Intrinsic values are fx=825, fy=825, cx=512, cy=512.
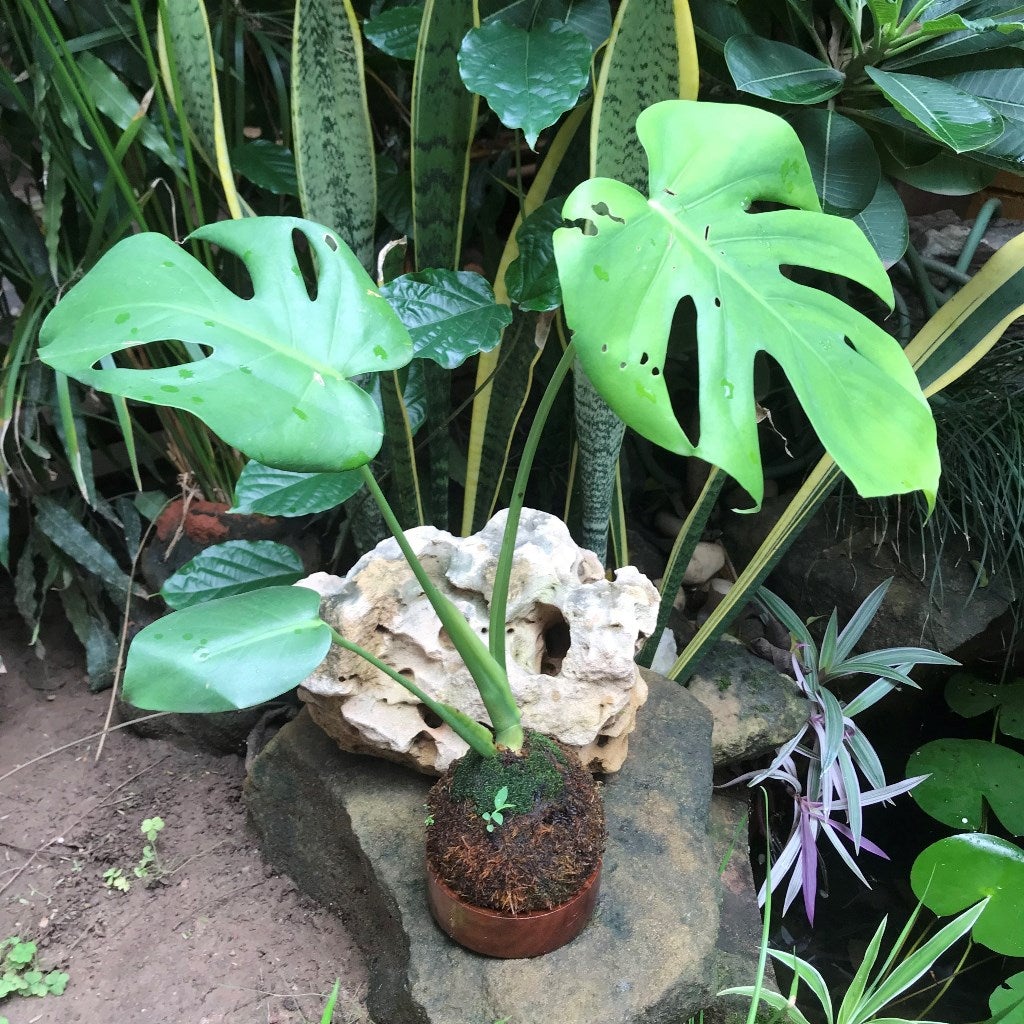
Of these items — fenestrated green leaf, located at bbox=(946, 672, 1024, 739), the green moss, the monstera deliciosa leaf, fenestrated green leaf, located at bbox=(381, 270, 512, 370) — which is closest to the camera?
the monstera deliciosa leaf

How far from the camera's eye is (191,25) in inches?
46.2

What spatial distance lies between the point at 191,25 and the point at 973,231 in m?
1.46

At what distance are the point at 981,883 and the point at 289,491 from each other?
4.19 feet

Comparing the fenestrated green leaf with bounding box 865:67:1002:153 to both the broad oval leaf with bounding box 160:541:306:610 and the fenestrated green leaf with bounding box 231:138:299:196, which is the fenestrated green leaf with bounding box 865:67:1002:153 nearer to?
the fenestrated green leaf with bounding box 231:138:299:196

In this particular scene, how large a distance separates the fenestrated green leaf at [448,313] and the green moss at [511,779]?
0.51 m

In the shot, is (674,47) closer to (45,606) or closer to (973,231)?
→ (973,231)

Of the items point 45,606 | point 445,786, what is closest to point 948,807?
point 445,786

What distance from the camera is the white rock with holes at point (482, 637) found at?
3.64 ft

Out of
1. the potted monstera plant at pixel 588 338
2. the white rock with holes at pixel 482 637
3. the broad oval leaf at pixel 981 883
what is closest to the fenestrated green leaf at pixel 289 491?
the white rock with holes at pixel 482 637

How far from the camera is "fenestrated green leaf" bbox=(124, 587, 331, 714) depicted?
72 cm

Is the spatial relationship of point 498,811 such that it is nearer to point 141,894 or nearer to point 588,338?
point 588,338

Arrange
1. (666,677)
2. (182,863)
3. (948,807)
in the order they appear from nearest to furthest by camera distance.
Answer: (182,863) → (666,677) → (948,807)

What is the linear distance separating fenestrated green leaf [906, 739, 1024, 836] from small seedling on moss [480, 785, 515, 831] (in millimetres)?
1043

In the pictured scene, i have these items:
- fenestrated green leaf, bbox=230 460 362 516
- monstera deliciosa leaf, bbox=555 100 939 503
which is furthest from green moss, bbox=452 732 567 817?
monstera deliciosa leaf, bbox=555 100 939 503
